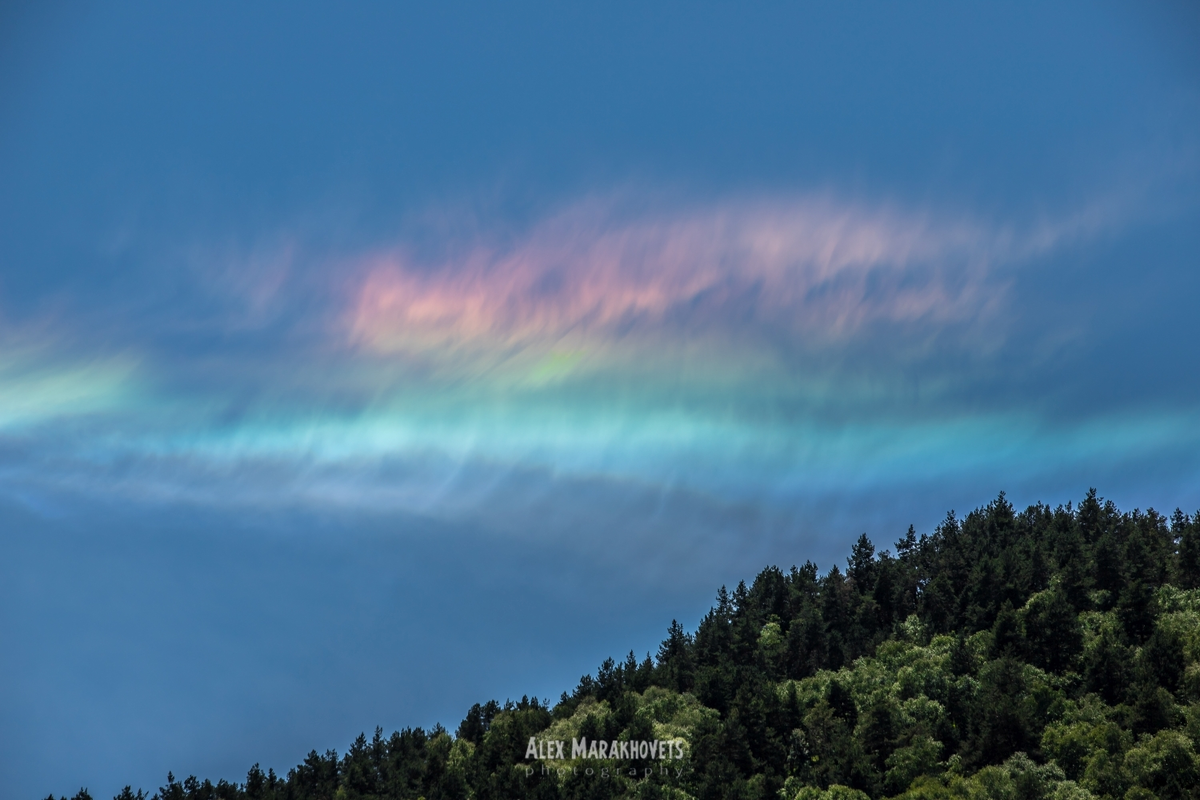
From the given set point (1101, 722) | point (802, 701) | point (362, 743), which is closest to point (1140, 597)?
point (1101, 722)

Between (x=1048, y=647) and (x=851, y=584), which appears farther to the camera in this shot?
(x=851, y=584)

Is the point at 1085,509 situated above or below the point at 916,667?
above

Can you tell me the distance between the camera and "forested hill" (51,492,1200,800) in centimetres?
8425

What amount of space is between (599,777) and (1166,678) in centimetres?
5379

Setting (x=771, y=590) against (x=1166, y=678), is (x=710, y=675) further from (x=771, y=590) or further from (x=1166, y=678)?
(x=1166, y=678)

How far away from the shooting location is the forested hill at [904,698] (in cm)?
8425

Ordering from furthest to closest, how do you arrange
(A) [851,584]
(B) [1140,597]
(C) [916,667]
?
(A) [851,584]
(C) [916,667]
(B) [1140,597]

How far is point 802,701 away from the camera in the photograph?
10325 centimetres

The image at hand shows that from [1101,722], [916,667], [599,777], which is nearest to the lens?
[1101,722]

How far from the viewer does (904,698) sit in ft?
332

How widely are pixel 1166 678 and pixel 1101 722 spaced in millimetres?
9791

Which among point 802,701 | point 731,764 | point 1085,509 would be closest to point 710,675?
point 802,701

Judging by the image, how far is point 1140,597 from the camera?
9962 centimetres

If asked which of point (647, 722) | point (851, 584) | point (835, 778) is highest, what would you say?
point (851, 584)
